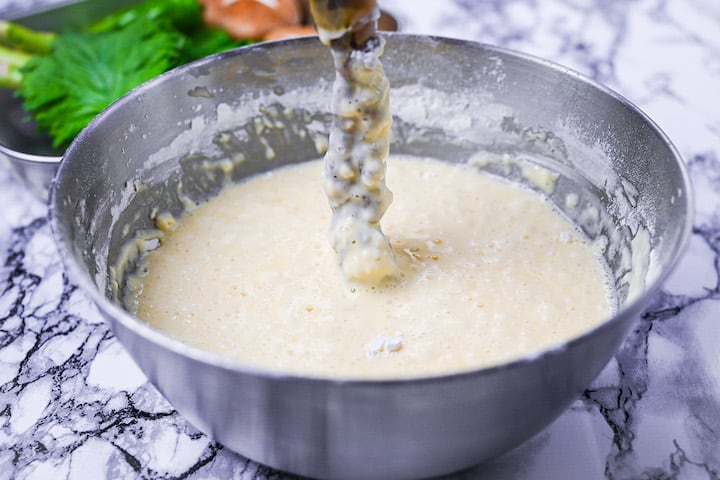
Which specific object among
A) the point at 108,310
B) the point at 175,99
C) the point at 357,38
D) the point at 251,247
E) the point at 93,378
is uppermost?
the point at 357,38

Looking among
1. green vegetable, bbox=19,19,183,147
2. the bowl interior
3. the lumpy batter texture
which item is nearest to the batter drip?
the lumpy batter texture

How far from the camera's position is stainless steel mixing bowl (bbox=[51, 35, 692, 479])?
2.74 ft

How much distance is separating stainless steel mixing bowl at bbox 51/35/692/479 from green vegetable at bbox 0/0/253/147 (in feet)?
1.01

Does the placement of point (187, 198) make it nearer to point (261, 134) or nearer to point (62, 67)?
point (261, 134)

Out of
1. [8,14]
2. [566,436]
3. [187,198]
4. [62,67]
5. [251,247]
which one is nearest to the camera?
[566,436]

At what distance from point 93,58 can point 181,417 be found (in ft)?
3.00

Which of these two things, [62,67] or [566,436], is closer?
[566,436]

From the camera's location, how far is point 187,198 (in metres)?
1.48

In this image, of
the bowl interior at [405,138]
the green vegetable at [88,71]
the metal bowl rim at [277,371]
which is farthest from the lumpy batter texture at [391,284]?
the green vegetable at [88,71]

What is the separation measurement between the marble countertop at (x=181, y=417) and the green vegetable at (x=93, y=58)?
182 millimetres

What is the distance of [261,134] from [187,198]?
0.19m

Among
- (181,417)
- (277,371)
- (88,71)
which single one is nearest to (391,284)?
(181,417)

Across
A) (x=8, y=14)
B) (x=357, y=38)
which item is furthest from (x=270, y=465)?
(x=8, y=14)

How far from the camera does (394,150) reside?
1.61 meters
